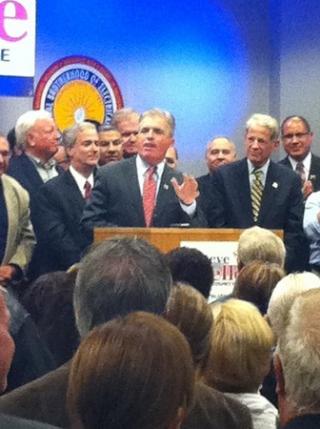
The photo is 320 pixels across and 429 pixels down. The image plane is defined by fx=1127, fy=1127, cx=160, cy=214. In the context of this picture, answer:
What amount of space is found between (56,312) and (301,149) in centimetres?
413

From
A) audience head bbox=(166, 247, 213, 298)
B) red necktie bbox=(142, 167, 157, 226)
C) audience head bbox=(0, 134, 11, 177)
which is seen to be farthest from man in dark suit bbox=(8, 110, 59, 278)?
audience head bbox=(166, 247, 213, 298)

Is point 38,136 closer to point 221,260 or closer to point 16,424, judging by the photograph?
point 221,260

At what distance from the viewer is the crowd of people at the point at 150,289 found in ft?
6.37

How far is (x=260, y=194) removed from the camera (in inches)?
260

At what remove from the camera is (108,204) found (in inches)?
245

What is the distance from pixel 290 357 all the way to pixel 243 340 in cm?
61

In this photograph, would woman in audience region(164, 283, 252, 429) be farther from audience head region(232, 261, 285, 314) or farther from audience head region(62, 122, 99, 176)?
audience head region(62, 122, 99, 176)

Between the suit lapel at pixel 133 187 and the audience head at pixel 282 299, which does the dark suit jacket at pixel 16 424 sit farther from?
the suit lapel at pixel 133 187

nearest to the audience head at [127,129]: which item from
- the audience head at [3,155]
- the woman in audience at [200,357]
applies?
the audience head at [3,155]

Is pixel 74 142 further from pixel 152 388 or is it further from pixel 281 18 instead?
pixel 152 388

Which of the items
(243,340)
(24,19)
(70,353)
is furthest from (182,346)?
(24,19)

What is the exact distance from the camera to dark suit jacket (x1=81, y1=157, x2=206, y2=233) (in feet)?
20.1

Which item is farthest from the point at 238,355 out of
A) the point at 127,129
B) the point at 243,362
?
the point at 127,129

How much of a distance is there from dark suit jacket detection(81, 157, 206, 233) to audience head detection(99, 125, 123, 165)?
3.53ft
